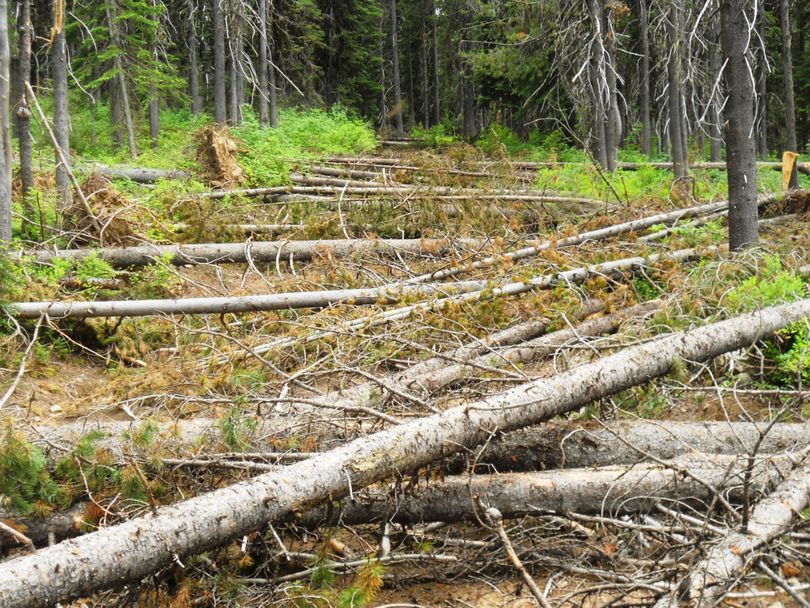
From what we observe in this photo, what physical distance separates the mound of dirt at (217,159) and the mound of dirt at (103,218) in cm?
353

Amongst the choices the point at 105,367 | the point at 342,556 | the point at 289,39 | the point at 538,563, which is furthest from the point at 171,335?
the point at 289,39

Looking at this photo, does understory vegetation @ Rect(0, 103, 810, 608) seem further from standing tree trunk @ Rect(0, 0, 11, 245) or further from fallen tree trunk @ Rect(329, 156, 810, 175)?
fallen tree trunk @ Rect(329, 156, 810, 175)

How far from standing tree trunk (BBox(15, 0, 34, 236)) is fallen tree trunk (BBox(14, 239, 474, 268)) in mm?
1402

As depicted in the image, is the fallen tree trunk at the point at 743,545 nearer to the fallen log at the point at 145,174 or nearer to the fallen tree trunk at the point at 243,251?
the fallen tree trunk at the point at 243,251

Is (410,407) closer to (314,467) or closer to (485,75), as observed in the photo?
(314,467)

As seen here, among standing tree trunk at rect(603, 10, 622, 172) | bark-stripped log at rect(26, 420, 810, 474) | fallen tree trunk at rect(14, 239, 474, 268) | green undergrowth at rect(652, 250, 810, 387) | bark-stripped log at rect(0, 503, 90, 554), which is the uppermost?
standing tree trunk at rect(603, 10, 622, 172)

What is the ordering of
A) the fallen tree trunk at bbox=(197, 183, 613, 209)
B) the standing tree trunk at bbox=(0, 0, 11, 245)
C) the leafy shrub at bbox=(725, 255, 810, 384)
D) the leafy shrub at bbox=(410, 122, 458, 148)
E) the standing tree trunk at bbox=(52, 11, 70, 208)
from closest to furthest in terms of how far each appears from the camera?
the leafy shrub at bbox=(725, 255, 810, 384)
the standing tree trunk at bbox=(0, 0, 11, 245)
the standing tree trunk at bbox=(52, 11, 70, 208)
the fallen tree trunk at bbox=(197, 183, 613, 209)
the leafy shrub at bbox=(410, 122, 458, 148)

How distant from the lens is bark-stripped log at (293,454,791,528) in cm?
403

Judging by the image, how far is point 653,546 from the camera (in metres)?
3.99

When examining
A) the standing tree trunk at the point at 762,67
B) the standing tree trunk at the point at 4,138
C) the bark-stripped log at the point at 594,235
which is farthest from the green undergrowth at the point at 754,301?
the standing tree trunk at the point at 4,138

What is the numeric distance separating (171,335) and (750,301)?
6.05m

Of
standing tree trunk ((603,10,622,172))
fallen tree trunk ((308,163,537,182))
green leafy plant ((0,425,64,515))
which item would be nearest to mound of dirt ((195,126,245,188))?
fallen tree trunk ((308,163,537,182))

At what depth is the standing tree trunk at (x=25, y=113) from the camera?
9.66m

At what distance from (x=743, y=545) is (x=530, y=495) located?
126cm
